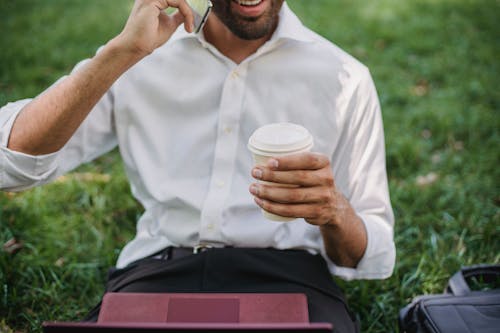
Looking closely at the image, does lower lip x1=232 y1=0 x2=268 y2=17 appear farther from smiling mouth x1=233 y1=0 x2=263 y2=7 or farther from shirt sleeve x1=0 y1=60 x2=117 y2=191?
shirt sleeve x1=0 y1=60 x2=117 y2=191

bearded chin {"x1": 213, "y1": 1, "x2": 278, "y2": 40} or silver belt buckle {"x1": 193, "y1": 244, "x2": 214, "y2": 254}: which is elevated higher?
bearded chin {"x1": 213, "y1": 1, "x2": 278, "y2": 40}

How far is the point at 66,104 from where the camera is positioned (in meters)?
1.75

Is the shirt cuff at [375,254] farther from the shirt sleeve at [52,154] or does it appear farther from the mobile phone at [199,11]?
the shirt sleeve at [52,154]

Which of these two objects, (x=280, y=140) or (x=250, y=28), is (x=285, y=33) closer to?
(x=250, y=28)

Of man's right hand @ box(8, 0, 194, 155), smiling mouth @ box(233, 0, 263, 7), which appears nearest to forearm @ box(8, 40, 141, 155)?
man's right hand @ box(8, 0, 194, 155)

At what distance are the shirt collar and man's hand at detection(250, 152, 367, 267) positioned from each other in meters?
0.66

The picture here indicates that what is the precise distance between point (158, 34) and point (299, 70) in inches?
21.3

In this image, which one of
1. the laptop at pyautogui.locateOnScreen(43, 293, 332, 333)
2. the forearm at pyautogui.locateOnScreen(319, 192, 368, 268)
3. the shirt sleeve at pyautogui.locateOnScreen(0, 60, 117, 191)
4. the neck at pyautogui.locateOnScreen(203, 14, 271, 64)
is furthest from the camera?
the neck at pyautogui.locateOnScreen(203, 14, 271, 64)

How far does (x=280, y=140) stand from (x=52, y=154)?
867 mm

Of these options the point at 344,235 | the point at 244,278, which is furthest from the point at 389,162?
the point at 244,278

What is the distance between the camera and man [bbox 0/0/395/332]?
1842 millimetres

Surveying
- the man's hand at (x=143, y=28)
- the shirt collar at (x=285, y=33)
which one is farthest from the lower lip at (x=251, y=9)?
the man's hand at (x=143, y=28)

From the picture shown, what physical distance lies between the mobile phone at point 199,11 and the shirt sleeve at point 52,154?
1.44 feet

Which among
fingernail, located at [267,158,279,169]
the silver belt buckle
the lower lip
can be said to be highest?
the lower lip
